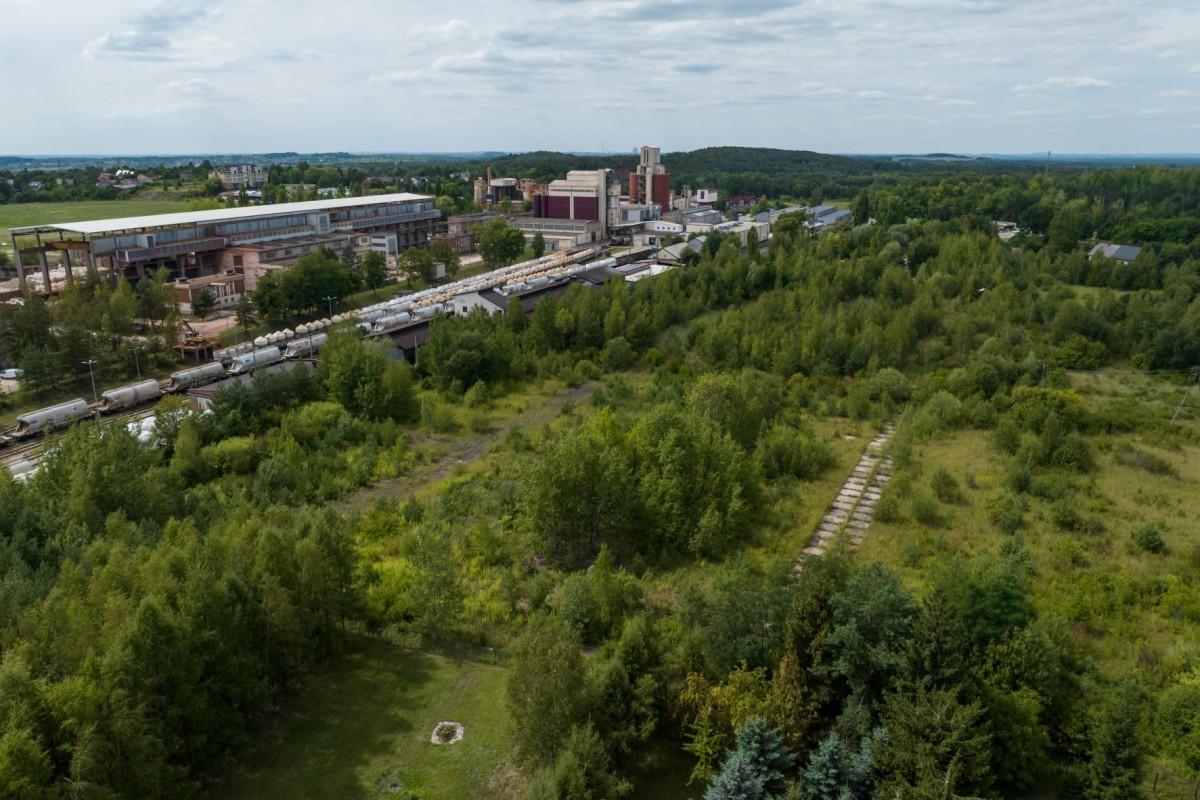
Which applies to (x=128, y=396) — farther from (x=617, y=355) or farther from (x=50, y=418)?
(x=617, y=355)

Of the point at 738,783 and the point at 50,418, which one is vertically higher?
the point at 50,418

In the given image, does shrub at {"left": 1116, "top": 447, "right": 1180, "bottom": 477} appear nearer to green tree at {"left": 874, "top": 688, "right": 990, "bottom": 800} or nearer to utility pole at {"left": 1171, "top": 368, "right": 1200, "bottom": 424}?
utility pole at {"left": 1171, "top": 368, "right": 1200, "bottom": 424}

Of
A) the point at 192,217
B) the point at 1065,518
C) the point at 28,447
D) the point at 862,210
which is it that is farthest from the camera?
the point at 862,210

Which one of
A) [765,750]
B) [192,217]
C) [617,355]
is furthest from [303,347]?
[765,750]

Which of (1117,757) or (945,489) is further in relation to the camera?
(945,489)

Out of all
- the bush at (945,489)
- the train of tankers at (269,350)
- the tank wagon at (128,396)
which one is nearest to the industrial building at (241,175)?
the train of tankers at (269,350)

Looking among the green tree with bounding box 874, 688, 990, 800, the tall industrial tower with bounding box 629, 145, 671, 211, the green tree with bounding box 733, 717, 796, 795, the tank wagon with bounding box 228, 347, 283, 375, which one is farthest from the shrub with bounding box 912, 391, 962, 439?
the tall industrial tower with bounding box 629, 145, 671, 211

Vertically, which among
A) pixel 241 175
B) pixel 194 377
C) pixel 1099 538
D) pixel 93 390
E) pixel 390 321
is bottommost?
pixel 1099 538
